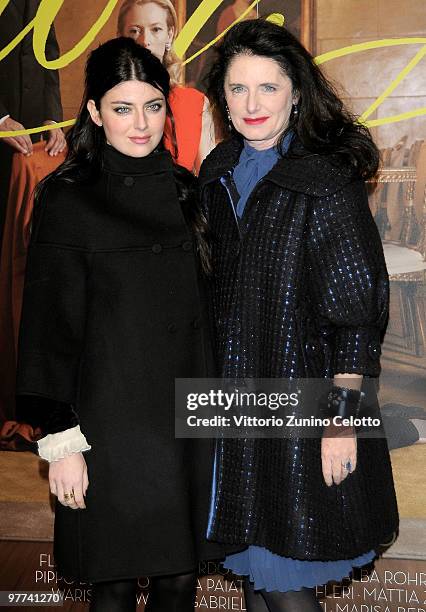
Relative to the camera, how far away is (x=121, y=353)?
1.91 meters

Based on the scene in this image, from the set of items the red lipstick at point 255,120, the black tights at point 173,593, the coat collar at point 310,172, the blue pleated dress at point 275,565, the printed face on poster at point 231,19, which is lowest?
the black tights at point 173,593

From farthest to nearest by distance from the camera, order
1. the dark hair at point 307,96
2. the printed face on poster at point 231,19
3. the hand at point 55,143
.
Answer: the hand at point 55,143
the printed face on poster at point 231,19
the dark hair at point 307,96

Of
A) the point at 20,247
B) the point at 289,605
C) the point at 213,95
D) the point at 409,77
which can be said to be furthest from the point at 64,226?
the point at 409,77

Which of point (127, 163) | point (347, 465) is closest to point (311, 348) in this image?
point (347, 465)

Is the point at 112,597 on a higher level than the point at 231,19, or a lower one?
lower

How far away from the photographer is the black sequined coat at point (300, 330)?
186 centimetres

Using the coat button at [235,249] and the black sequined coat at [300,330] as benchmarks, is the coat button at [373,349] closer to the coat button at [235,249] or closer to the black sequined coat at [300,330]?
the black sequined coat at [300,330]

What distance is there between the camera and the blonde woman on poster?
2963mm

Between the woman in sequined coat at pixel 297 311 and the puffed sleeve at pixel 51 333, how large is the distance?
0.37 metres

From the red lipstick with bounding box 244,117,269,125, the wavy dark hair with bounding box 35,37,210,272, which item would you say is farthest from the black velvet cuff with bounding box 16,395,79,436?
the red lipstick with bounding box 244,117,269,125

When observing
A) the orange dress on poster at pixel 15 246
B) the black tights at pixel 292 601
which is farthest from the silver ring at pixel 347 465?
the orange dress on poster at pixel 15 246

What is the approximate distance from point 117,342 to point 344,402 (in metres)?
0.57

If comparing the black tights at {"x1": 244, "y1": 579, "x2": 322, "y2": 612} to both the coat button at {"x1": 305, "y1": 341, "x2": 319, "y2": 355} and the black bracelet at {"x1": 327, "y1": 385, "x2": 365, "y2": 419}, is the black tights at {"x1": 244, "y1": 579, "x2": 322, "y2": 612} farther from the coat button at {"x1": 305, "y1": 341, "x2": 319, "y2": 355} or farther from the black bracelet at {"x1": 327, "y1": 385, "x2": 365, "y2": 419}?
the coat button at {"x1": 305, "y1": 341, "x2": 319, "y2": 355}

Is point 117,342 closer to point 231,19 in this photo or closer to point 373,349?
point 373,349
